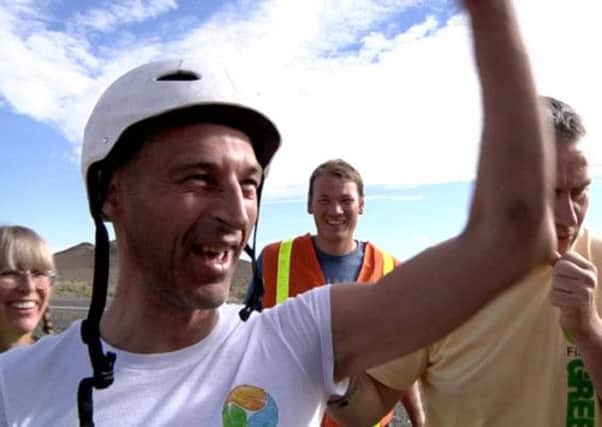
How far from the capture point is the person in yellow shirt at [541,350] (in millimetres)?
2252

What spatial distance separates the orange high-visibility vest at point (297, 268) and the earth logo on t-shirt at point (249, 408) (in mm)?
3151

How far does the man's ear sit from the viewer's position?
2.07 metres

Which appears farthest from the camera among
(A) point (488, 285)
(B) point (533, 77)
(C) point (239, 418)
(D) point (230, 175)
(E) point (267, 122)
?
(E) point (267, 122)

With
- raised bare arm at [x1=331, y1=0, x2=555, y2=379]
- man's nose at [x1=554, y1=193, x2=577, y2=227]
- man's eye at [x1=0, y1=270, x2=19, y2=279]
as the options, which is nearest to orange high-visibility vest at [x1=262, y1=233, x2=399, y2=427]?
man's eye at [x1=0, y1=270, x2=19, y2=279]

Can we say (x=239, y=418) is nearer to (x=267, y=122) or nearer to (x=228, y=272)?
(x=228, y=272)

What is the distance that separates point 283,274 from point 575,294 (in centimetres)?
303

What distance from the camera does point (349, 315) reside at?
188 cm

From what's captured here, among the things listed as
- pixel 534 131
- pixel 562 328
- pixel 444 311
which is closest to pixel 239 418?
pixel 444 311

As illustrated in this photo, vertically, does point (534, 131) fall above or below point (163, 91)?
below

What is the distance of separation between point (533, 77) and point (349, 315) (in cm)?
75

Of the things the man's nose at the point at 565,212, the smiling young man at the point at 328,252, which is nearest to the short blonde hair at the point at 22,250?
the smiling young man at the point at 328,252

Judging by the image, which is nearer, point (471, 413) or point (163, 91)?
point (163, 91)

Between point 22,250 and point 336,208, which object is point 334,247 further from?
point 22,250

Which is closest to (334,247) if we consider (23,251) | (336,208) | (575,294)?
(336,208)
